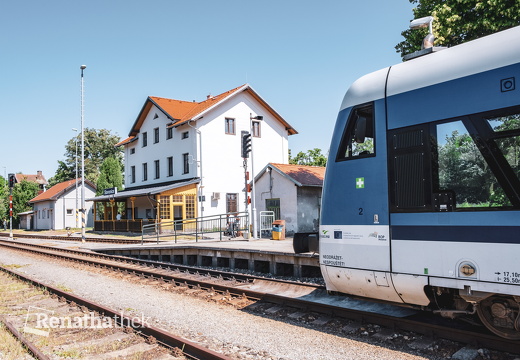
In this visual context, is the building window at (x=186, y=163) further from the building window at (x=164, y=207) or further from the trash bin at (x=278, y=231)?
the trash bin at (x=278, y=231)

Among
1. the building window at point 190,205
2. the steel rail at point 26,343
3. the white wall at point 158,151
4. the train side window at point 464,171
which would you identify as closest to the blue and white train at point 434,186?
the train side window at point 464,171

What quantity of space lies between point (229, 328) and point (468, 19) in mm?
15026

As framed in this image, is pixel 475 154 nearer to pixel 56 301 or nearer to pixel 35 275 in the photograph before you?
pixel 56 301

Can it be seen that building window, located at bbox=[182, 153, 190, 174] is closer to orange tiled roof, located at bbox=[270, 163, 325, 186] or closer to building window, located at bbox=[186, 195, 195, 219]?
building window, located at bbox=[186, 195, 195, 219]

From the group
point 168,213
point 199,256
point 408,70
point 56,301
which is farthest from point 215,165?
point 408,70

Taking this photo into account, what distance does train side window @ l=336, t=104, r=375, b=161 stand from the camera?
663 centimetres

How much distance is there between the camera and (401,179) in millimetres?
6129

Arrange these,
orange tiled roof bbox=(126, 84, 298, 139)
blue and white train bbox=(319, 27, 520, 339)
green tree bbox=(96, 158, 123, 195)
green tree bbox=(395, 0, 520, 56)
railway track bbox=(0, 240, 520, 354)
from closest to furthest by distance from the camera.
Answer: blue and white train bbox=(319, 27, 520, 339) < railway track bbox=(0, 240, 520, 354) < green tree bbox=(395, 0, 520, 56) < orange tiled roof bbox=(126, 84, 298, 139) < green tree bbox=(96, 158, 123, 195)

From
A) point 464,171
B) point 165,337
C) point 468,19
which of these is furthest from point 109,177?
point 464,171

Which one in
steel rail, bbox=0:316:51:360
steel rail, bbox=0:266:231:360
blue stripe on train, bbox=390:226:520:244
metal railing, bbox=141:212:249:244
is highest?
blue stripe on train, bbox=390:226:520:244

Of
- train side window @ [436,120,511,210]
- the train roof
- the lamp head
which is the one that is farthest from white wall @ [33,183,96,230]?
train side window @ [436,120,511,210]

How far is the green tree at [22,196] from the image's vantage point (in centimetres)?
6575

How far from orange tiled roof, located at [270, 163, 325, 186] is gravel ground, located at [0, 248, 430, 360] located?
48.3ft

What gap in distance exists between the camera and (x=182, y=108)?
133 ft
